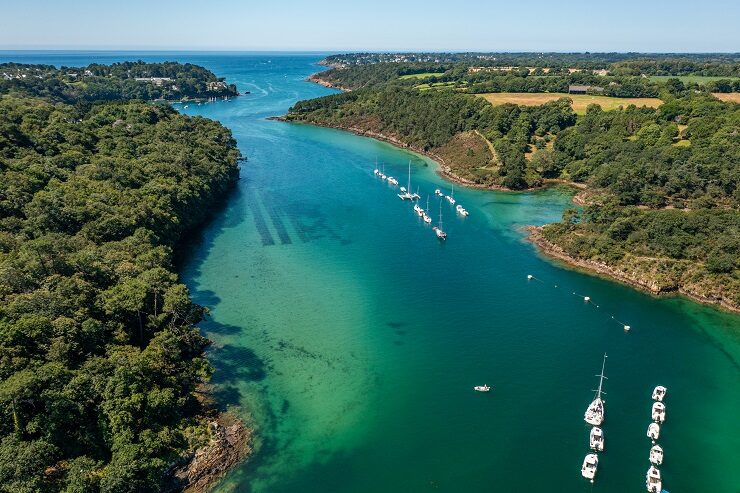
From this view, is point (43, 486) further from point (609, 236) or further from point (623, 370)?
point (609, 236)

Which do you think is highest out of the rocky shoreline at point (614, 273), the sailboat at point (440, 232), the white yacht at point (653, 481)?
the sailboat at point (440, 232)

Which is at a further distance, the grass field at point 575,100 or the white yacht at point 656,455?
the grass field at point 575,100

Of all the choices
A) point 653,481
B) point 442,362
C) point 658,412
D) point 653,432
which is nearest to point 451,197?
point 442,362

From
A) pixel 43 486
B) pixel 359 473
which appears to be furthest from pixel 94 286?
pixel 359 473

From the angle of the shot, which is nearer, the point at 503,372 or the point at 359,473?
the point at 359,473

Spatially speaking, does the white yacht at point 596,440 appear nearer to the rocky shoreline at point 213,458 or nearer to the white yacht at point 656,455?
the white yacht at point 656,455

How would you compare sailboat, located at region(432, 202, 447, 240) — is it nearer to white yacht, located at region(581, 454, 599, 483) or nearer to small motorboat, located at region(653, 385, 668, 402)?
small motorboat, located at region(653, 385, 668, 402)

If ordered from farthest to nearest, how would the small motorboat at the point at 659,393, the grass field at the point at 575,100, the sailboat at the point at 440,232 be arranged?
1. the grass field at the point at 575,100
2. the sailboat at the point at 440,232
3. the small motorboat at the point at 659,393

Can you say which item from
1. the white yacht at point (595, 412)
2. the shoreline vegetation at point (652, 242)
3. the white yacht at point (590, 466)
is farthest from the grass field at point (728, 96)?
the white yacht at point (590, 466)
